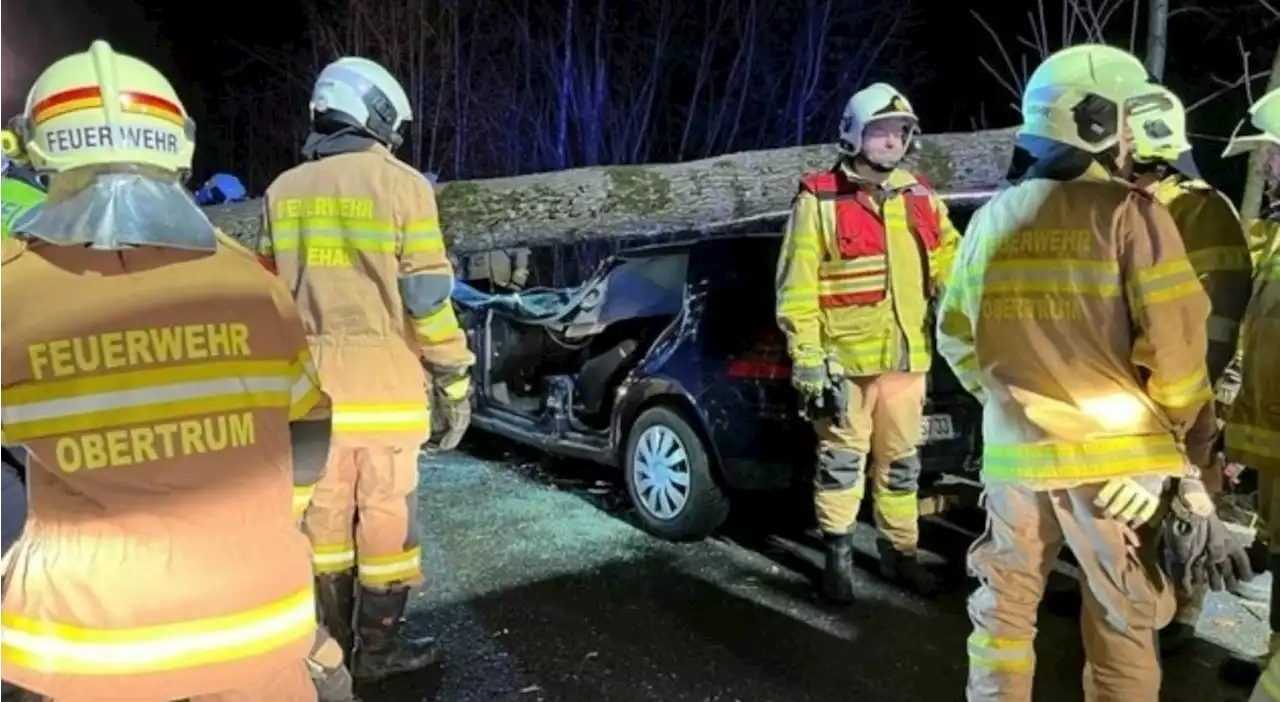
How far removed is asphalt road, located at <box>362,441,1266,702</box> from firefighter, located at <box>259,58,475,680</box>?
21.9 inches

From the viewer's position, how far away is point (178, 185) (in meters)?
2.41

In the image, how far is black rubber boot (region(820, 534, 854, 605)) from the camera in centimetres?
504

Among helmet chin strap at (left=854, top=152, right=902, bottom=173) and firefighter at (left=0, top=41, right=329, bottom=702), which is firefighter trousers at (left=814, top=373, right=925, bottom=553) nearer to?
helmet chin strap at (left=854, top=152, right=902, bottom=173)

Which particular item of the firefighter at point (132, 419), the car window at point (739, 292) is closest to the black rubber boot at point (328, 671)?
the firefighter at point (132, 419)

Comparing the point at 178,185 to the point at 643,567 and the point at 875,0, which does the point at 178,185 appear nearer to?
the point at 643,567

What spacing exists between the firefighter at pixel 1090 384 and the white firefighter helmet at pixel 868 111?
151 cm

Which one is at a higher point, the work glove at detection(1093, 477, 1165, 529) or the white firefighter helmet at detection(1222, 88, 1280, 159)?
the white firefighter helmet at detection(1222, 88, 1280, 159)

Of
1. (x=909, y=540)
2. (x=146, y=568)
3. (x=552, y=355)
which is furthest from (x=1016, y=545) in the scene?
(x=552, y=355)

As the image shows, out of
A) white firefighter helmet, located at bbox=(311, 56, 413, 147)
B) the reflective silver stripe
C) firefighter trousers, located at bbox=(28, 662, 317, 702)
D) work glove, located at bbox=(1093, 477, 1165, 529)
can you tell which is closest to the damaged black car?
white firefighter helmet, located at bbox=(311, 56, 413, 147)

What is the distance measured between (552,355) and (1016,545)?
4411mm

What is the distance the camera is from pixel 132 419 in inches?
86.7

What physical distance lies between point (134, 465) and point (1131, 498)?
2.44 metres

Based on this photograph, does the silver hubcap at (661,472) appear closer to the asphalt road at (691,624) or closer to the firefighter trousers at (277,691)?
the asphalt road at (691,624)

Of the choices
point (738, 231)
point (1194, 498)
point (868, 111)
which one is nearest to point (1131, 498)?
point (1194, 498)
